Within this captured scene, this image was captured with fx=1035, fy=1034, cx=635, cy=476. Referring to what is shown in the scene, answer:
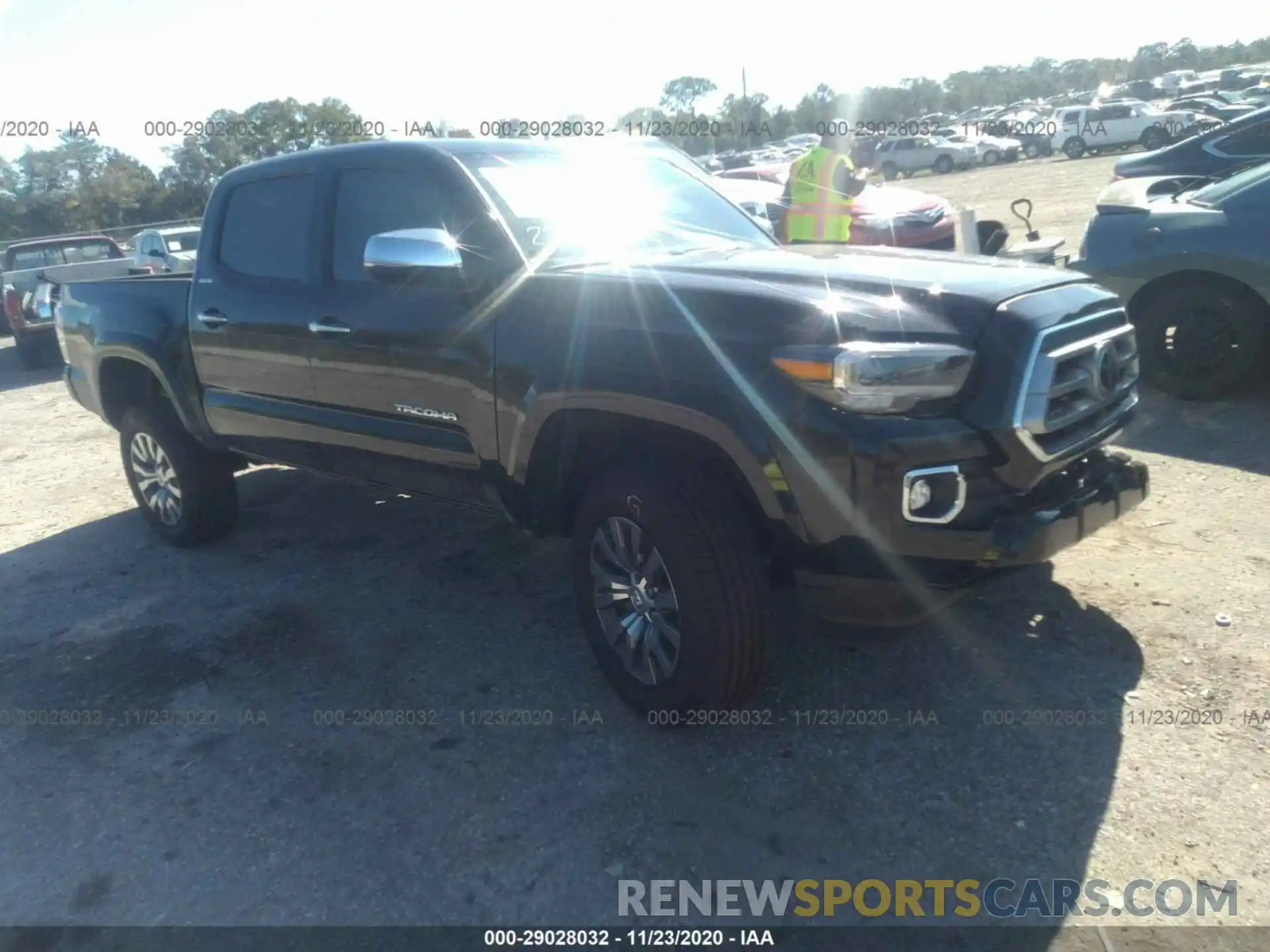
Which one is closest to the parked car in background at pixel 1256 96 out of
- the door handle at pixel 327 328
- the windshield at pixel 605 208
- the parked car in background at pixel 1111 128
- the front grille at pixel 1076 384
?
the parked car in background at pixel 1111 128

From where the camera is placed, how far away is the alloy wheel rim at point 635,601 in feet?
11.0

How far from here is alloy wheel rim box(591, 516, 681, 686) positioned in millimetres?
3342

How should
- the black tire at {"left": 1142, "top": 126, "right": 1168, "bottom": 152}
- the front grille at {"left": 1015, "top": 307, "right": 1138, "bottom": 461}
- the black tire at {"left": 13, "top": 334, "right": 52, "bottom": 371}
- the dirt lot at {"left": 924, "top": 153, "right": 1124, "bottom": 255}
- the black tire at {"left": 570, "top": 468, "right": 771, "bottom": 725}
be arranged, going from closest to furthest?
the front grille at {"left": 1015, "top": 307, "right": 1138, "bottom": 461} → the black tire at {"left": 570, "top": 468, "right": 771, "bottom": 725} → the black tire at {"left": 13, "top": 334, "right": 52, "bottom": 371} → the dirt lot at {"left": 924, "top": 153, "right": 1124, "bottom": 255} → the black tire at {"left": 1142, "top": 126, "right": 1168, "bottom": 152}

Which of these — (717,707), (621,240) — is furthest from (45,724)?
(621,240)

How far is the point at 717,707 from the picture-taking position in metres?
3.31

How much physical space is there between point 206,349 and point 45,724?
193 cm

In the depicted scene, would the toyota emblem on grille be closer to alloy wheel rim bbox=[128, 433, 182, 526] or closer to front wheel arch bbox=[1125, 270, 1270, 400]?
front wheel arch bbox=[1125, 270, 1270, 400]

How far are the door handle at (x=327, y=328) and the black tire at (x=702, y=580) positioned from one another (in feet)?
4.96

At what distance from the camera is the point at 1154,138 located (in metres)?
33.8

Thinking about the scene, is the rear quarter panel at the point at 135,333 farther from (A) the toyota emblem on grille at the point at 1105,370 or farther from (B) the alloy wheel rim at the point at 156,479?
(A) the toyota emblem on grille at the point at 1105,370

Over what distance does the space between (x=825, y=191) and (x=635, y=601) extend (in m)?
5.40

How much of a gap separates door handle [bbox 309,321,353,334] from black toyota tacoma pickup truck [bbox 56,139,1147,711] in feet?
0.08

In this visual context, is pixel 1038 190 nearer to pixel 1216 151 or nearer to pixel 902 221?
pixel 1216 151

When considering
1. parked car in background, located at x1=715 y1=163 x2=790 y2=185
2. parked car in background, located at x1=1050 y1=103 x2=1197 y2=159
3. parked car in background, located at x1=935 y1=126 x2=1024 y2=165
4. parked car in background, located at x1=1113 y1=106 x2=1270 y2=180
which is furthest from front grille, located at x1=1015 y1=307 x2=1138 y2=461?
parked car in background, located at x1=935 y1=126 x2=1024 y2=165
